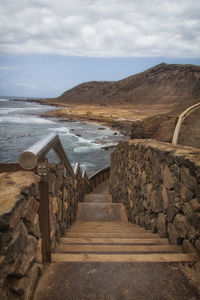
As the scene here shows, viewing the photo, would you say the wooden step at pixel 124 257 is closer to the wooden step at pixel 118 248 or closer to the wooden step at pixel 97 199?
the wooden step at pixel 118 248

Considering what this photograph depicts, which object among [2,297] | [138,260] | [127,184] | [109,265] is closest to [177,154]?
[138,260]

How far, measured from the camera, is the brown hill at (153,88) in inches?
2566

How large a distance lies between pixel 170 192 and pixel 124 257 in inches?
40.1

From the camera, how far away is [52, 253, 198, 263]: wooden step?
1834 millimetres

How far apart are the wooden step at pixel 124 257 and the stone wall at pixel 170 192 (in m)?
0.18

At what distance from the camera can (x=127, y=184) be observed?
201 inches

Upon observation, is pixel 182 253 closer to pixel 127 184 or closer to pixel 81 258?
pixel 81 258

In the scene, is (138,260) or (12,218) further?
(138,260)

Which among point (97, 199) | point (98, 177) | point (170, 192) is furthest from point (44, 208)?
point (98, 177)

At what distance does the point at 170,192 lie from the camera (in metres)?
2.57

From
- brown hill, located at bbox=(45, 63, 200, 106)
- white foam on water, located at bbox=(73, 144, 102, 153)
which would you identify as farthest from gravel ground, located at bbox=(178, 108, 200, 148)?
brown hill, located at bbox=(45, 63, 200, 106)

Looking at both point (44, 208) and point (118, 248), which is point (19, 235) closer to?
point (44, 208)

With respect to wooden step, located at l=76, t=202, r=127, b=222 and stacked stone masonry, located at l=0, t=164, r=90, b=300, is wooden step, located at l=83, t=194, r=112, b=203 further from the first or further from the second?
stacked stone masonry, located at l=0, t=164, r=90, b=300

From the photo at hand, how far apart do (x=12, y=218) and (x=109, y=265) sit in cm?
104
